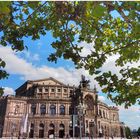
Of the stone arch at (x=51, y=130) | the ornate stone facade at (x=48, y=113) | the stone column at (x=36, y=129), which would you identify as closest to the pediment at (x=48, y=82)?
the ornate stone facade at (x=48, y=113)

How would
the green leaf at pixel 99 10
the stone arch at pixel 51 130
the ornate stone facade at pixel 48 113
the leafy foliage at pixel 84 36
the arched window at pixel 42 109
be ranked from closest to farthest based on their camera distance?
the green leaf at pixel 99 10 → the leafy foliage at pixel 84 36 → the ornate stone facade at pixel 48 113 → the stone arch at pixel 51 130 → the arched window at pixel 42 109

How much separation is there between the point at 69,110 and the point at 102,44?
65.7 metres

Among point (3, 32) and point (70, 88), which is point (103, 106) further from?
point (3, 32)

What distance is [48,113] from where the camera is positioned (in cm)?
7319

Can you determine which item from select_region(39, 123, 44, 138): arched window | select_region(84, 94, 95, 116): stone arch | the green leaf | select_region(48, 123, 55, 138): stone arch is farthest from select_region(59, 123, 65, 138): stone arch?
the green leaf

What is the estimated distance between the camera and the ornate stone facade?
69.8 m

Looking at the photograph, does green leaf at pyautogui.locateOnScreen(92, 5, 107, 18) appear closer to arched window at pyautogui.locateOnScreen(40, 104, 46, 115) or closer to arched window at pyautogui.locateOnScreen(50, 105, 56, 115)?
arched window at pyautogui.locateOnScreen(40, 104, 46, 115)

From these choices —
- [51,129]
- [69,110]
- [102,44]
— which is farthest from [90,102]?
[102,44]

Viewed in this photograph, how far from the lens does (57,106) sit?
2911 inches

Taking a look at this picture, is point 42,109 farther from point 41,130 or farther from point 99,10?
point 99,10

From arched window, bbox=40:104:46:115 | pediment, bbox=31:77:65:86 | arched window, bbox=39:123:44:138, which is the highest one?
pediment, bbox=31:77:65:86

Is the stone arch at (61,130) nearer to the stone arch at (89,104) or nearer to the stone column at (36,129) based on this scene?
the stone column at (36,129)

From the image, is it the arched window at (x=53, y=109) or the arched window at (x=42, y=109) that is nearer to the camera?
the arched window at (x=42, y=109)

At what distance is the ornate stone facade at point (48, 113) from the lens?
69.8 m
